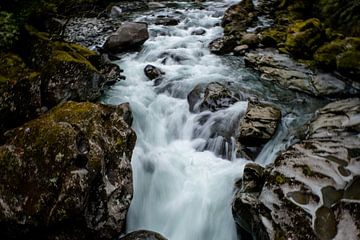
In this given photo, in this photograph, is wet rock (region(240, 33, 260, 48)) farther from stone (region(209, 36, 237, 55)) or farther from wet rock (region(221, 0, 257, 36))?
wet rock (region(221, 0, 257, 36))

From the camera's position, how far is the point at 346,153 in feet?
18.0

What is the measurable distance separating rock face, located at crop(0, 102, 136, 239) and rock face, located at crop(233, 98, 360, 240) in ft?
6.76

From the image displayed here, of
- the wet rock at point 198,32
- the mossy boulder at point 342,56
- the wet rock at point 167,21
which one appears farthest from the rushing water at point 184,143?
the wet rock at point 167,21

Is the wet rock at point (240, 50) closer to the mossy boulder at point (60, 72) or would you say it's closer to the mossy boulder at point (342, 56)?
the mossy boulder at point (342, 56)

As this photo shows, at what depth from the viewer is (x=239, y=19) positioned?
1470 centimetres

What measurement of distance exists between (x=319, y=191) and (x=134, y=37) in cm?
891

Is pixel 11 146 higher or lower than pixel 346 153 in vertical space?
higher

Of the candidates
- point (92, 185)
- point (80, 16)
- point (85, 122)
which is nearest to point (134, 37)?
point (80, 16)

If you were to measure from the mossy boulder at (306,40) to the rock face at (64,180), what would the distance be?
7550 millimetres

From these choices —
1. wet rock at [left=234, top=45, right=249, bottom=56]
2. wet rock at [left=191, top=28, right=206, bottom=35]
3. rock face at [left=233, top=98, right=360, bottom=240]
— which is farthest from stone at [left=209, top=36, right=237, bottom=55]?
rock face at [left=233, top=98, right=360, bottom=240]

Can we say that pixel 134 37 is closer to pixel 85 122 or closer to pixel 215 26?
pixel 215 26

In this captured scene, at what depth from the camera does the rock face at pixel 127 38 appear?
11547 millimetres

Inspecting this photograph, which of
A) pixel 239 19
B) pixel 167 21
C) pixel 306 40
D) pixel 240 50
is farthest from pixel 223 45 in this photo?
pixel 167 21

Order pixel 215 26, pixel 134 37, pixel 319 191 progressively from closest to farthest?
pixel 319 191 < pixel 134 37 < pixel 215 26
